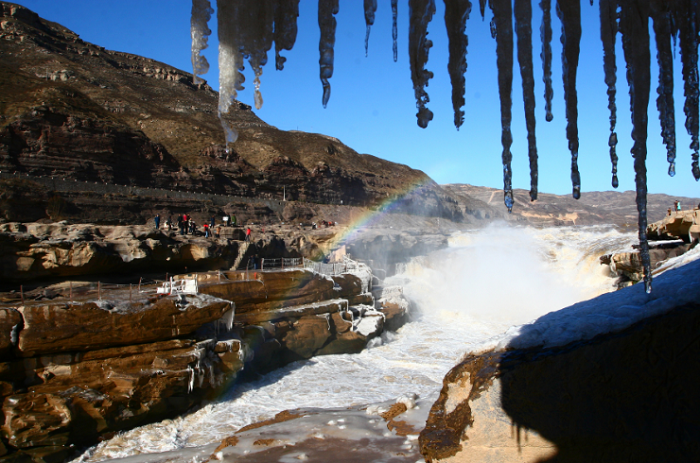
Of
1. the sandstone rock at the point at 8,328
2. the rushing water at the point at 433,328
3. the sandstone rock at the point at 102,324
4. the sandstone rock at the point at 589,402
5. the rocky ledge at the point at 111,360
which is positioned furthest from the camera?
the rushing water at the point at 433,328

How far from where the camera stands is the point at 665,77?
3.21 m

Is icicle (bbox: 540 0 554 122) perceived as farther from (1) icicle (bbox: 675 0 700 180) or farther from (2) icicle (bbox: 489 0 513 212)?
(1) icicle (bbox: 675 0 700 180)

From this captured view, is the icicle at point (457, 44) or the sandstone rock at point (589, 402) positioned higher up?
the icicle at point (457, 44)

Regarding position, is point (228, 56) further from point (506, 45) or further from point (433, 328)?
point (433, 328)

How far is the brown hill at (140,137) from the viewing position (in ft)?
96.8

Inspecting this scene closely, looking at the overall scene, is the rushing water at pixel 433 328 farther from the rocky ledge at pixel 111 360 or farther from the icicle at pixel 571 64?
the icicle at pixel 571 64

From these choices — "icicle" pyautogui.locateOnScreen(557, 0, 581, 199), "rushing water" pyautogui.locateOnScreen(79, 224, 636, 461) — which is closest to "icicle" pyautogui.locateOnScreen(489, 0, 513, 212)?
"icicle" pyautogui.locateOnScreen(557, 0, 581, 199)

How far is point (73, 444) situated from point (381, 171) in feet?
222

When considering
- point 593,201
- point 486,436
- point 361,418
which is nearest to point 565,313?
point 486,436


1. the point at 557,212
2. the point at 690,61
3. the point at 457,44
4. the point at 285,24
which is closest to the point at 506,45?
the point at 457,44

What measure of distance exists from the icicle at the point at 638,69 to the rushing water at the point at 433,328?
3054 millimetres

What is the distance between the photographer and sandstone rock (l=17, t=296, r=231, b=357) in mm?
9016

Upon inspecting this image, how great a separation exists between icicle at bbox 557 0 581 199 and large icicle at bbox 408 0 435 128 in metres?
0.93

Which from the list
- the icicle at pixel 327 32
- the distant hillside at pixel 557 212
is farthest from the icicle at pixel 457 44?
the distant hillside at pixel 557 212
